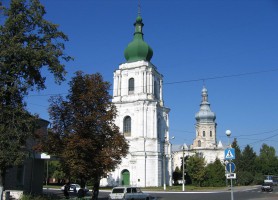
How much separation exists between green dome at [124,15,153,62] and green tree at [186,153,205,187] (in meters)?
22.1

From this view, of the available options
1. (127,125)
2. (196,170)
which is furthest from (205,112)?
(127,125)

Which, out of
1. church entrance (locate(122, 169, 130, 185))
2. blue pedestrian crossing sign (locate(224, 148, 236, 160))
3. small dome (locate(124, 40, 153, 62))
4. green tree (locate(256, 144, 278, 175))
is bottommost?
church entrance (locate(122, 169, 130, 185))

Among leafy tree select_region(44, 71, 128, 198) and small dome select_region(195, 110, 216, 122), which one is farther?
small dome select_region(195, 110, 216, 122)

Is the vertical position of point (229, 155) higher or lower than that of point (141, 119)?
lower

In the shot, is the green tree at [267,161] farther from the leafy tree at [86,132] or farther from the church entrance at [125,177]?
the leafy tree at [86,132]

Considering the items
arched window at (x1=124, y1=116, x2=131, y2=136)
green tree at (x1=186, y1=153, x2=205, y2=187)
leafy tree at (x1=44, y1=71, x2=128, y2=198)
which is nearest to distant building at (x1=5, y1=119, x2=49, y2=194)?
leafy tree at (x1=44, y1=71, x2=128, y2=198)

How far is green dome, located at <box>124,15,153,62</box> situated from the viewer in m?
67.2

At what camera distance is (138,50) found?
67.4 meters

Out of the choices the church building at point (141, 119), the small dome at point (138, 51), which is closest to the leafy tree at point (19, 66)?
the church building at point (141, 119)

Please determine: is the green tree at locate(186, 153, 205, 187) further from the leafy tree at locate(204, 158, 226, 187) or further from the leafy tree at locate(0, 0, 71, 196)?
the leafy tree at locate(0, 0, 71, 196)

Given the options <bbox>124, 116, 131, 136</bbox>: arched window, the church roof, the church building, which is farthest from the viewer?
the church roof

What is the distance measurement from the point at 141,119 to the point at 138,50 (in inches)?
547

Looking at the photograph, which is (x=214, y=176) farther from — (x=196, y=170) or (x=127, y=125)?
(x=127, y=125)

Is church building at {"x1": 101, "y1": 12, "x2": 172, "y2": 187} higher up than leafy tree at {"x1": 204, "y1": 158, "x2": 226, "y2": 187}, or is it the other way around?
church building at {"x1": 101, "y1": 12, "x2": 172, "y2": 187}
